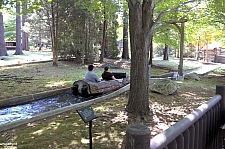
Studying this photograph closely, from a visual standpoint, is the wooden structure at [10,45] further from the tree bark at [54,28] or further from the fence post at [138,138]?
the fence post at [138,138]

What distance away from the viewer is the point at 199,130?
8.49 ft

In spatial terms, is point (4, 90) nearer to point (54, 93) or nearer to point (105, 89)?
point (54, 93)

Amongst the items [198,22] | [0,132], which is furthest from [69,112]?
[198,22]

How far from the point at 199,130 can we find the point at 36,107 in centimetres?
565

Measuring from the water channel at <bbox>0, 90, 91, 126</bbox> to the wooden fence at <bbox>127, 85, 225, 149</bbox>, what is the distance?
4.76 m

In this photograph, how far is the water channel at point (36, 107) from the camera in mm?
6202

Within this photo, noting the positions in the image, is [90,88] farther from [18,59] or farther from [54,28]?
[18,59]

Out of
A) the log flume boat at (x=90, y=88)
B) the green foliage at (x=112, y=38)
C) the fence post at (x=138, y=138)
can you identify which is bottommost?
the log flume boat at (x=90, y=88)

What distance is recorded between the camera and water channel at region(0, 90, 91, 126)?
620 centimetres

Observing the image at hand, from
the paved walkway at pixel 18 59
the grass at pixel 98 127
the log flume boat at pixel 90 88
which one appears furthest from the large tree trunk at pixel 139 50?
the paved walkway at pixel 18 59

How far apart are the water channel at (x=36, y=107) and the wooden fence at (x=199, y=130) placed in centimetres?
476

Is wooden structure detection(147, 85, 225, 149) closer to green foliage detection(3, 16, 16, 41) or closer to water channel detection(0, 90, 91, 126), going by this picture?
water channel detection(0, 90, 91, 126)

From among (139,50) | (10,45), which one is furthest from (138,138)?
(10,45)

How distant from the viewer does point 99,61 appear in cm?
2081
